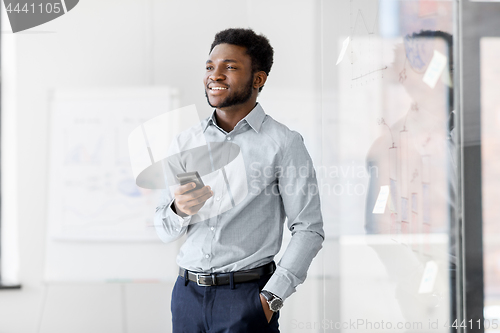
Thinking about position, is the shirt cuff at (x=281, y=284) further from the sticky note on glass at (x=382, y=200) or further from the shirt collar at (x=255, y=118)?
the sticky note on glass at (x=382, y=200)

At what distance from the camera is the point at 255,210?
1.34 metres

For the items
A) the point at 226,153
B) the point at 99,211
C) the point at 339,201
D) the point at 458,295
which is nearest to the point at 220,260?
the point at 226,153

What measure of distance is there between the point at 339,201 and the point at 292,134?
598 mm

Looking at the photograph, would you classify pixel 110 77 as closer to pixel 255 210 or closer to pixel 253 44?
pixel 253 44

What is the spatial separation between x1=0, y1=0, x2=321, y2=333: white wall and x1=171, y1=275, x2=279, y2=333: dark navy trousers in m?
0.74

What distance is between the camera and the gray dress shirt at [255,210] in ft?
4.27

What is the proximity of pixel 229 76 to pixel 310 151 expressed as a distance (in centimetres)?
65

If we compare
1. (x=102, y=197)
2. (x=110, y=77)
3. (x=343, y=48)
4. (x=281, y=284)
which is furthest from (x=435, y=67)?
(x=102, y=197)

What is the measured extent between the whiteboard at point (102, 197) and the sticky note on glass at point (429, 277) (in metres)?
1.19

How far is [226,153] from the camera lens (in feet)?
4.61

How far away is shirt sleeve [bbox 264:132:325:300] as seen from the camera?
1.29m

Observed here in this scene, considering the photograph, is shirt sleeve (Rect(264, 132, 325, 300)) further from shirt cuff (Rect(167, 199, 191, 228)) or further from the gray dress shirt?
shirt cuff (Rect(167, 199, 191, 228))

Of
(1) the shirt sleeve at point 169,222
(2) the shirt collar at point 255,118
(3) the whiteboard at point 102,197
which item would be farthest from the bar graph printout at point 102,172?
(2) the shirt collar at point 255,118

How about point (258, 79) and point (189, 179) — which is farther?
point (258, 79)
